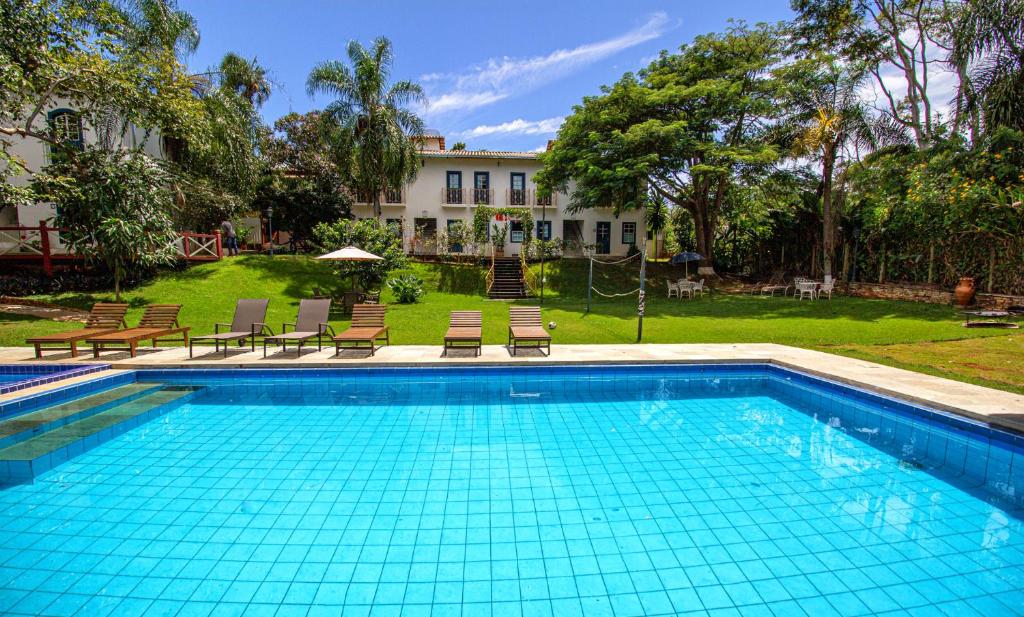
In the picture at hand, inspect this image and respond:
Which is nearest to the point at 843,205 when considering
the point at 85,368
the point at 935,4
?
the point at 935,4

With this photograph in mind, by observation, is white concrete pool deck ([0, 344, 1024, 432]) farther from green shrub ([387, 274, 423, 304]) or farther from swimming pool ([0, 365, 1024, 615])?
green shrub ([387, 274, 423, 304])

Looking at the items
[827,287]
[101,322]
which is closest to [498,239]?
[827,287]

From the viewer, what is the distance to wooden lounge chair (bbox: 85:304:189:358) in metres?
8.39

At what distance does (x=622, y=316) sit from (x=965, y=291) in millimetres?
10884

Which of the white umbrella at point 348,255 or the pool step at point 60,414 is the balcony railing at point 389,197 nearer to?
the white umbrella at point 348,255

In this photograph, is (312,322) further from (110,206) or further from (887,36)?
(887,36)

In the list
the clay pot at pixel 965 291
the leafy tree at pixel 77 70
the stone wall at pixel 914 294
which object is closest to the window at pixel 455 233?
the leafy tree at pixel 77 70

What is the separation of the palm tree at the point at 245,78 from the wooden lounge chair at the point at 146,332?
62.8ft

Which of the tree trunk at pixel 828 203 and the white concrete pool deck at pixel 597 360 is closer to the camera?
the white concrete pool deck at pixel 597 360

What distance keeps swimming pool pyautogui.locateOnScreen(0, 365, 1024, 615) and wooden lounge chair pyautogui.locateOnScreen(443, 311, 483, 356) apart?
2143 mm

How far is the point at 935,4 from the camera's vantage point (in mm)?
18094

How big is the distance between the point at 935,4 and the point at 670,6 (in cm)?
1268

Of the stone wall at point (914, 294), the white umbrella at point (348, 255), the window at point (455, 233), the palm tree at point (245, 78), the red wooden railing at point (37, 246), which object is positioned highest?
the palm tree at point (245, 78)

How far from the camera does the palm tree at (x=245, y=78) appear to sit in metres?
25.0
